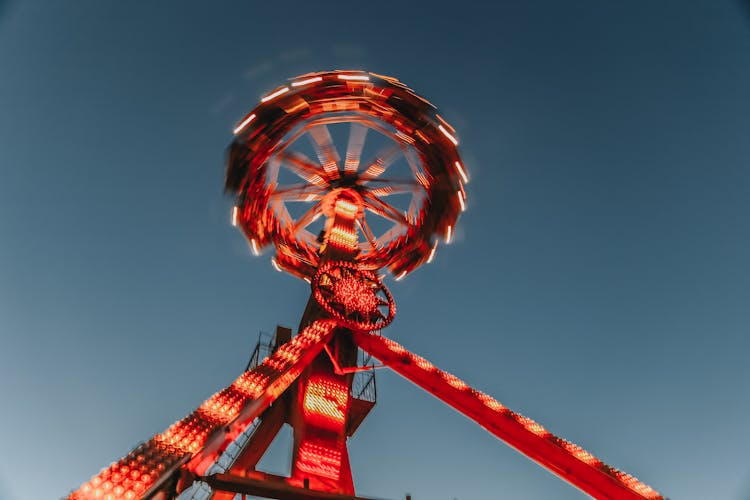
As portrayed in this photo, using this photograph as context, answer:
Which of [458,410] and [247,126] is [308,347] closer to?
[458,410]

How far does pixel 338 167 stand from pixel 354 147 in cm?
99

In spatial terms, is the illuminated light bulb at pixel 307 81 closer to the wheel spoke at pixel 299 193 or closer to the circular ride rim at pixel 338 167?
the circular ride rim at pixel 338 167

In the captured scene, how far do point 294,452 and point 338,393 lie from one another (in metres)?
1.97

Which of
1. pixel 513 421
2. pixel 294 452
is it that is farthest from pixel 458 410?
pixel 294 452

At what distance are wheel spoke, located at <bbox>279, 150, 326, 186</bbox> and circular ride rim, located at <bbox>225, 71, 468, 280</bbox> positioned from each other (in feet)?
0.12

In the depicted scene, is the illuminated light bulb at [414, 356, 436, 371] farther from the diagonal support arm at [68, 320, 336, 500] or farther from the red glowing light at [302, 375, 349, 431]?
the diagonal support arm at [68, 320, 336, 500]

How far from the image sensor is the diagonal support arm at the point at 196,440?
258 inches

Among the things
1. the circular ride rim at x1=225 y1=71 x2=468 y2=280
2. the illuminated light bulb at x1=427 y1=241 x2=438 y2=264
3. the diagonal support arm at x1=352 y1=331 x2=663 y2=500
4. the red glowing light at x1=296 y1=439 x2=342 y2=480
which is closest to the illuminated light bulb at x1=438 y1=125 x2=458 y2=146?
the circular ride rim at x1=225 y1=71 x2=468 y2=280

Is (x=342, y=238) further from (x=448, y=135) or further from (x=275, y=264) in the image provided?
(x=448, y=135)

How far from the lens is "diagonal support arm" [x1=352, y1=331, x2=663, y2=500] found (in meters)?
11.7

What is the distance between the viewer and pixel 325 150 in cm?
1888

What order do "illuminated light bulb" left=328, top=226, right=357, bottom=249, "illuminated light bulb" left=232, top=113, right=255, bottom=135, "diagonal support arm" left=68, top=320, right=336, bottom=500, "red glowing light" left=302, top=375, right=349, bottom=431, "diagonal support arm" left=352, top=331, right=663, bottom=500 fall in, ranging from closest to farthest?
"diagonal support arm" left=68, top=320, right=336, bottom=500 < "diagonal support arm" left=352, top=331, right=663, bottom=500 < "red glowing light" left=302, top=375, right=349, bottom=431 < "illuminated light bulb" left=232, top=113, right=255, bottom=135 < "illuminated light bulb" left=328, top=226, right=357, bottom=249

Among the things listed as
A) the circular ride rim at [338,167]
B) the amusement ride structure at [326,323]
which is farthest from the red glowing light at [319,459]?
the circular ride rim at [338,167]

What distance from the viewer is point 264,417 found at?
14422 mm
